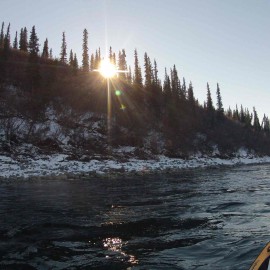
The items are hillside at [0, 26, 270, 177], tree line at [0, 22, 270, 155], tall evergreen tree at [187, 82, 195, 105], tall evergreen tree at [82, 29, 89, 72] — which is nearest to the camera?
hillside at [0, 26, 270, 177]

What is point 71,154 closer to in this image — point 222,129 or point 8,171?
point 8,171

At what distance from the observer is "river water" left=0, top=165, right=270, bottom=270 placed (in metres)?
6.43

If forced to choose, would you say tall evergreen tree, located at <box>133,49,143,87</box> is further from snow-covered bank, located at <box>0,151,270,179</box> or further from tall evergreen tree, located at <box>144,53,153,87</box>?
snow-covered bank, located at <box>0,151,270,179</box>

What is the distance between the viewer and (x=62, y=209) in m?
12.8

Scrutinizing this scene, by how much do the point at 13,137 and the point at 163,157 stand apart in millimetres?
21803

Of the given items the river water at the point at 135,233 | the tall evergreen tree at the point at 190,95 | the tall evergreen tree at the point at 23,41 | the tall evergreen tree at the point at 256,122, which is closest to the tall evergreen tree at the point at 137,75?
the tall evergreen tree at the point at 190,95

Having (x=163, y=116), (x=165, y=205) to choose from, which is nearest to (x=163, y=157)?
(x=163, y=116)

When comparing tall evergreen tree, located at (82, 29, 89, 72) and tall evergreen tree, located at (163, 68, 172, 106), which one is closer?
tall evergreen tree, located at (163, 68, 172, 106)

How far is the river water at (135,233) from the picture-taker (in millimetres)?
6430

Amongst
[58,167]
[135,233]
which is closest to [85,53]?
[58,167]

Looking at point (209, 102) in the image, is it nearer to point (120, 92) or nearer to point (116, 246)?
point (120, 92)

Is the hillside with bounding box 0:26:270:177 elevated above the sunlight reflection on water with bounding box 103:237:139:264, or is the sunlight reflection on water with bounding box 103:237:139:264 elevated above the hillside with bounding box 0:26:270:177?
the hillside with bounding box 0:26:270:177

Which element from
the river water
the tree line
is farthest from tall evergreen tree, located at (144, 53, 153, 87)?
the river water

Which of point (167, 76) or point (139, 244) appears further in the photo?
point (167, 76)
